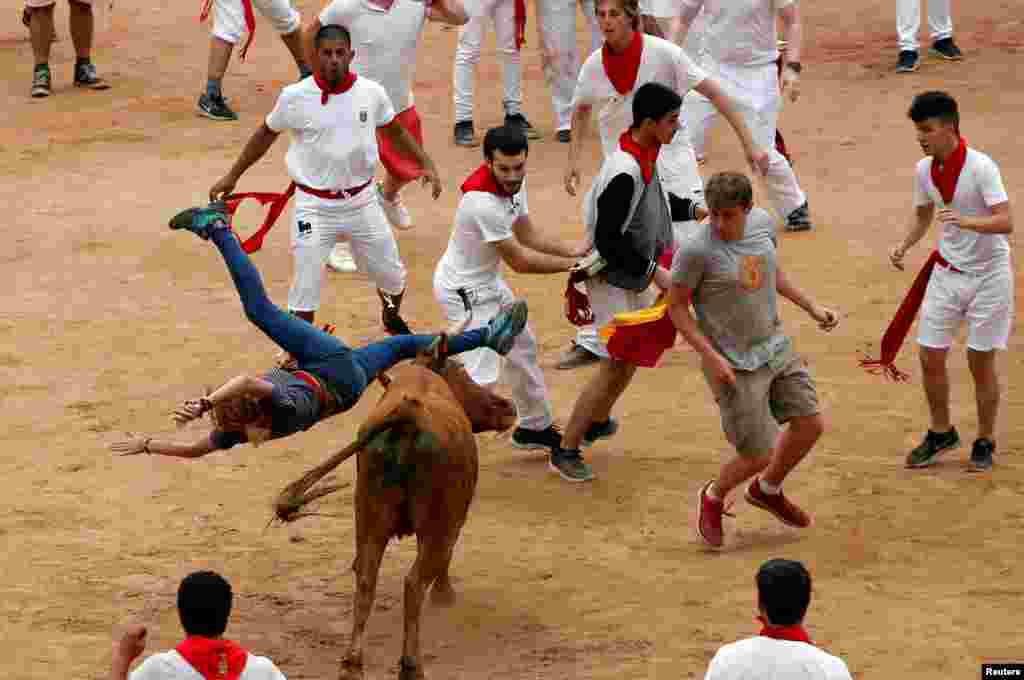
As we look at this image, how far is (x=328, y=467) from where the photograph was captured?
7969 millimetres

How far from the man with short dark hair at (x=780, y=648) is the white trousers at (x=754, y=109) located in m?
8.63

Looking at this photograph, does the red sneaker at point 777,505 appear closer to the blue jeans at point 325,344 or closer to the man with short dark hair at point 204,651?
the blue jeans at point 325,344

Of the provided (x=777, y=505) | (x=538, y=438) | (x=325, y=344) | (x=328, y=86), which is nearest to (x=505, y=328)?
(x=325, y=344)

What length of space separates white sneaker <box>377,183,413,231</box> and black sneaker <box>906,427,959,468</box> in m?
5.38

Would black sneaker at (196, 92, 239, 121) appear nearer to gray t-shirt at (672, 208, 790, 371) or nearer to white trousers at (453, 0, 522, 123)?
white trousers at (453, 0, 522, 123)

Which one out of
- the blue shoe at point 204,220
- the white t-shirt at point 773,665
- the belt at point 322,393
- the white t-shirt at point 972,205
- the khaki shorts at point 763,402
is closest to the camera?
the white t-shirt at point 773,665

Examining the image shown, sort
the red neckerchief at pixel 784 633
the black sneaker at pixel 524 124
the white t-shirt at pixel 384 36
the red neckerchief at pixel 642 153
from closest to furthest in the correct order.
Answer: the red neckerchief at pixel 784 633 < the red neckerchief at pixel 642 153 < the white t-shirt at pixel 384 36 < the black sneaker at pixel 524 124

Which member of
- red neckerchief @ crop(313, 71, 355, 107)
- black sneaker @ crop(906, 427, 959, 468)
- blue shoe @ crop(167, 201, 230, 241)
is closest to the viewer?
blue shoe @ crop(167, 201, 230, 241)

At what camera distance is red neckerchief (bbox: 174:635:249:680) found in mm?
6293

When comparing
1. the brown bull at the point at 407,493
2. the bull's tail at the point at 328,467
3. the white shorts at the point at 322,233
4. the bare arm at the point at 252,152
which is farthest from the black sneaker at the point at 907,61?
the bull's tail at the point at 328,467

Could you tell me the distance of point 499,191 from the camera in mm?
10164

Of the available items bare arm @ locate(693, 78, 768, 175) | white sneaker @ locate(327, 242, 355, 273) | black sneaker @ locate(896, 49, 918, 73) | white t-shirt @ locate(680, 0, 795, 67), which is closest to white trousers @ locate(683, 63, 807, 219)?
white t-shirt @ locate(680, 0, 795, 67)

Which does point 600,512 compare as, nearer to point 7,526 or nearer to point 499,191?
point 499,191

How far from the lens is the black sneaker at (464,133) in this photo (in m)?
17.8
